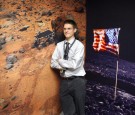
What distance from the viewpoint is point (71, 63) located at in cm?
342

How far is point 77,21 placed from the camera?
12.9 feet

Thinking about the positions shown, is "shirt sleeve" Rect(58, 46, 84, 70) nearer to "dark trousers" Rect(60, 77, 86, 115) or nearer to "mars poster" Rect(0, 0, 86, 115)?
"dark trousers" Rect(60, 77, 86, 115)

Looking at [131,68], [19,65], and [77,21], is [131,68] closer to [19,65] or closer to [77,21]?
[77,21]

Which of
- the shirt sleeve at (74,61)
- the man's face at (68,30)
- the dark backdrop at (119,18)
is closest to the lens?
the dark backdrop at (119,18)

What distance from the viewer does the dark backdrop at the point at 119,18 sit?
324 cm

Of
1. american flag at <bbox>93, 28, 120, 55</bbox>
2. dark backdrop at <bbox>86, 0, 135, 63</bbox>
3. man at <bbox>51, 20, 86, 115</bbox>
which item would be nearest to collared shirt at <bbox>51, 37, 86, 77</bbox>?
man at <bbox>51, 20, 86, 115</bbox>

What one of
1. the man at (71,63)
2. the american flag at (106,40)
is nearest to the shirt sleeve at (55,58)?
the man at (71,63)

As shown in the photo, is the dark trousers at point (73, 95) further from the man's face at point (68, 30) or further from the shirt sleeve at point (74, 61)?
the man's face at point (68, 30)

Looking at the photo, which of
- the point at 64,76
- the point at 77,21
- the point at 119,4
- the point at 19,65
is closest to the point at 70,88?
the point at 64,76

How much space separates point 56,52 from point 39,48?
0.84ft

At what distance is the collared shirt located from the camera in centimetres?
344

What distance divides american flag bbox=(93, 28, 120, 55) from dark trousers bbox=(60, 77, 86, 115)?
0.55 m

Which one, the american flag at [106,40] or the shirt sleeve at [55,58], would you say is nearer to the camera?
the american flag at [106,40]

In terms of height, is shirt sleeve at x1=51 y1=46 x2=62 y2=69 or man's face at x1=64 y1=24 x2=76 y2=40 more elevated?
man's face at x1=64 y1=24 x2=76 y2=40
